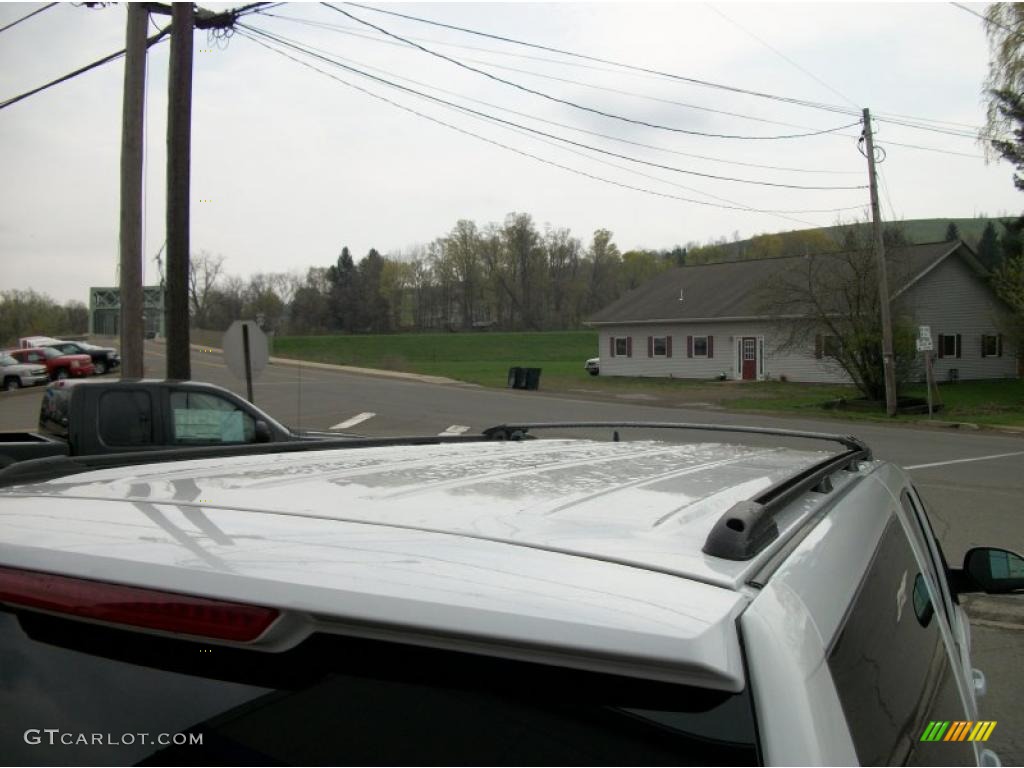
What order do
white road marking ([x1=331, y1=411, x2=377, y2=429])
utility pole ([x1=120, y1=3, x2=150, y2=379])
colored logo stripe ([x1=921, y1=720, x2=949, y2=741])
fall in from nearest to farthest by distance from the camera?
1. colored logo stripe ([x1=921, y1=720, x2=949, y2=741])
2. utility pole ([x1=120, y1=3, x2=150, y2=379])
3. white road marking ([x1=331, y1=411, x2=377, y2=429])

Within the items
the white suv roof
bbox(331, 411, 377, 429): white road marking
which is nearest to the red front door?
bbox(331, 411, 377, 429): white road marking

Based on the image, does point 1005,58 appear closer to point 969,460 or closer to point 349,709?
point 969,460

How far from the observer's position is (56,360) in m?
41.4

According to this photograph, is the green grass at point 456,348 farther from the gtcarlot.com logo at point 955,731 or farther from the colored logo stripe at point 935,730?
the colored logo stripe at point 935,730

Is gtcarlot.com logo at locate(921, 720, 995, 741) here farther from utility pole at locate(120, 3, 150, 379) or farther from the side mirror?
utility pole at locate(120, 3, 150, 379)

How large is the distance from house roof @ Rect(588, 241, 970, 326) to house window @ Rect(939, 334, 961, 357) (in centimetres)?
371

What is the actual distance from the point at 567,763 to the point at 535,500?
0.69 m

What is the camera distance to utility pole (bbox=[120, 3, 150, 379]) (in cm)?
1273

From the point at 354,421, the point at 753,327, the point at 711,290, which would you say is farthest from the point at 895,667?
the point at 711,290

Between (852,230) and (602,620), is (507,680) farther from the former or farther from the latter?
(852,230)

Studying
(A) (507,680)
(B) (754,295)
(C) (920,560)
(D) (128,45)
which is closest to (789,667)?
(A) (507,680)

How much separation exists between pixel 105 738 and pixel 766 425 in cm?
2380

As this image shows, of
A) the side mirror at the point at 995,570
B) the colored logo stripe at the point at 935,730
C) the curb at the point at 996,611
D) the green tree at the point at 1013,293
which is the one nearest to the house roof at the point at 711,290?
the green tree at the point at 1013,293

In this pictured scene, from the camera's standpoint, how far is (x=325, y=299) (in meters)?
120
